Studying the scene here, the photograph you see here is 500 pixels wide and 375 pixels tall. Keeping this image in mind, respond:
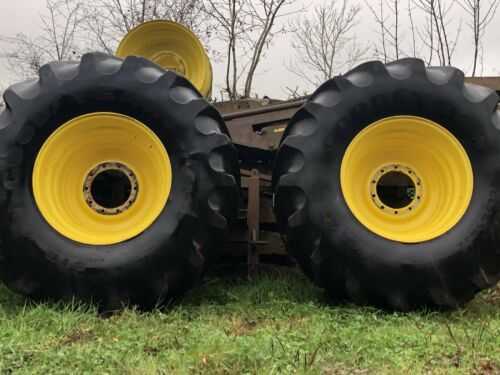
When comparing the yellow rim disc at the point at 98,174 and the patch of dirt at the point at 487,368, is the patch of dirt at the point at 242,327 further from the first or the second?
the patch of dirt at the point at 487,368

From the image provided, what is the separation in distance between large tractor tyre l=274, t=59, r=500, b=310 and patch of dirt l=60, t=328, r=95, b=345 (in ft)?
4.11

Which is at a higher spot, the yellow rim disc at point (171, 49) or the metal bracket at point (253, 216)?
the yellow rim disc at point (171, 49)

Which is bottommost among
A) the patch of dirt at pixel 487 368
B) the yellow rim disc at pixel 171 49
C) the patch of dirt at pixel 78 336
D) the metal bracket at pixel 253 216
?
the patch of dirt at pixel 487 368

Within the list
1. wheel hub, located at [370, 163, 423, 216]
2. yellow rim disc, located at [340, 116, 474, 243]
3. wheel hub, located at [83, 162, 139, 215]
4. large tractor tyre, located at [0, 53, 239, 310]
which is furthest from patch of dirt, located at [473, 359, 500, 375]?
wheel hub, located at [83, 162, 139, 215]

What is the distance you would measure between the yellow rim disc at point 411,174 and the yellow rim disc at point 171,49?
1993mm

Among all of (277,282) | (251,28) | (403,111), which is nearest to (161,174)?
(277,282)

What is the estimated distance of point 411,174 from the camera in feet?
12.7

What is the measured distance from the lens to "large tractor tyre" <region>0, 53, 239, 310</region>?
3.54 m

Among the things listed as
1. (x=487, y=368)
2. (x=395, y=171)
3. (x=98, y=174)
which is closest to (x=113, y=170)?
(x=98, y=174)

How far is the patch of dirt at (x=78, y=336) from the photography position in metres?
3.05

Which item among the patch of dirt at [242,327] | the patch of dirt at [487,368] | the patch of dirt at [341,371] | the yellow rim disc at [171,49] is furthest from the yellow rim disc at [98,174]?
the patch of dirt at [487,368]

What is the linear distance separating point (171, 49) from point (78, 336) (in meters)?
3.02

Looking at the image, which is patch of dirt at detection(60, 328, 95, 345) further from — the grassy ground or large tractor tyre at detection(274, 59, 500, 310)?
large tractor tyre at detection(274, 59, 500, 310)

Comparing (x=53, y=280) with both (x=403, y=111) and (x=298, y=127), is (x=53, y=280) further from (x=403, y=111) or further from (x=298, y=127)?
(x=403, y=111)
